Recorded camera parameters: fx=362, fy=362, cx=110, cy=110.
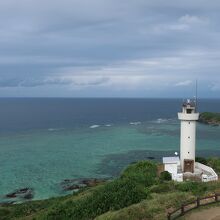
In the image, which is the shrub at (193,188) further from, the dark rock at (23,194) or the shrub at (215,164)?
the dark rock at (23,194)

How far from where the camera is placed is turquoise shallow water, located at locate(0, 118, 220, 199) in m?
44.1

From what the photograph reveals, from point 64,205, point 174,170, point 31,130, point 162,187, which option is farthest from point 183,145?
point 31,130

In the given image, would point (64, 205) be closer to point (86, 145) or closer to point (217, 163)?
point (217, 163)

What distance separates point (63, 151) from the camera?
6266cm

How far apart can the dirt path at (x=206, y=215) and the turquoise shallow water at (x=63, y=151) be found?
75.0 feet

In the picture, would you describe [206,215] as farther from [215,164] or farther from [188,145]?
[215,164]

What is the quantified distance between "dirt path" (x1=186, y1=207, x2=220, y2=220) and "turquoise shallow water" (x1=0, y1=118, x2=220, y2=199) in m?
22.9

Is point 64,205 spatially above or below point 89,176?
above

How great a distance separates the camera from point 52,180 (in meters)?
43.7

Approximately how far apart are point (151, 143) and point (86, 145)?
Result: 510 inches

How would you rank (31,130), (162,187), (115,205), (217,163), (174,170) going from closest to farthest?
(115,205), (162,187), (174,170), (217,163), (31,130)

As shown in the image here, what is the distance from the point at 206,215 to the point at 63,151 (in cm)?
4650

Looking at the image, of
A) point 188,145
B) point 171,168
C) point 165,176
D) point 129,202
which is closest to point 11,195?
point 165,176

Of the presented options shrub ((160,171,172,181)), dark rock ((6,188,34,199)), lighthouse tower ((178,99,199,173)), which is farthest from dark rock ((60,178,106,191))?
lighthouse tower ((178,99,199,173))
